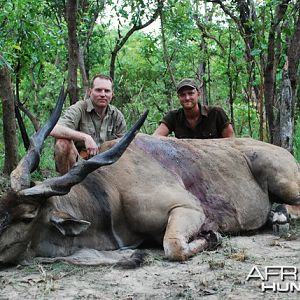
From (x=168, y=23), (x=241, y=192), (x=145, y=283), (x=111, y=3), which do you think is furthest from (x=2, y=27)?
(x=145, y=283)

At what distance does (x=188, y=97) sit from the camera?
24.1ft

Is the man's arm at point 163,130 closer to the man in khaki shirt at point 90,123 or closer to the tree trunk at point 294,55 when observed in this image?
the man in khaki shirt at point 90,123

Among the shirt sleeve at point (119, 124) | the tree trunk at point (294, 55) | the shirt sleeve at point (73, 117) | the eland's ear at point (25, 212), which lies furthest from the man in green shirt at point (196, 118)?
the eland's ear at point (25, 212)

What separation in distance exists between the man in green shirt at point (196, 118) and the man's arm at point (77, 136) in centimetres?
171

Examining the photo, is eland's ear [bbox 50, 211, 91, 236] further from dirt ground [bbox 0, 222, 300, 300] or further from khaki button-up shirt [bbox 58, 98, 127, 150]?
→ khaki button-up shirt [bbox 58, 98, 127, 150]

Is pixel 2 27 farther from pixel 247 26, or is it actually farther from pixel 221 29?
pixel 221 29

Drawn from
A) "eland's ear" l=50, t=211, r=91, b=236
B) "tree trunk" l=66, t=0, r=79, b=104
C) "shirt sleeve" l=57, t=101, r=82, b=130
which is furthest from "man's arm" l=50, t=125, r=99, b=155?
"tree trunk" l=66, t=0, r=79, b=104

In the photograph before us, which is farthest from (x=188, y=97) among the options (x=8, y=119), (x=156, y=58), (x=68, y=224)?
(x=156, y=58)

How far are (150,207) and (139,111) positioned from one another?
32.8 feet

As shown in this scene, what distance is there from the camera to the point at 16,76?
31.4 feet

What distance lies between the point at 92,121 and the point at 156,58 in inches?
358

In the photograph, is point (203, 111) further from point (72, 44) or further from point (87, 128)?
point (72, 44)

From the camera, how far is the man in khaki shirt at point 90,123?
621cm

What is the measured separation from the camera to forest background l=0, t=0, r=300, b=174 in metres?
7.99
